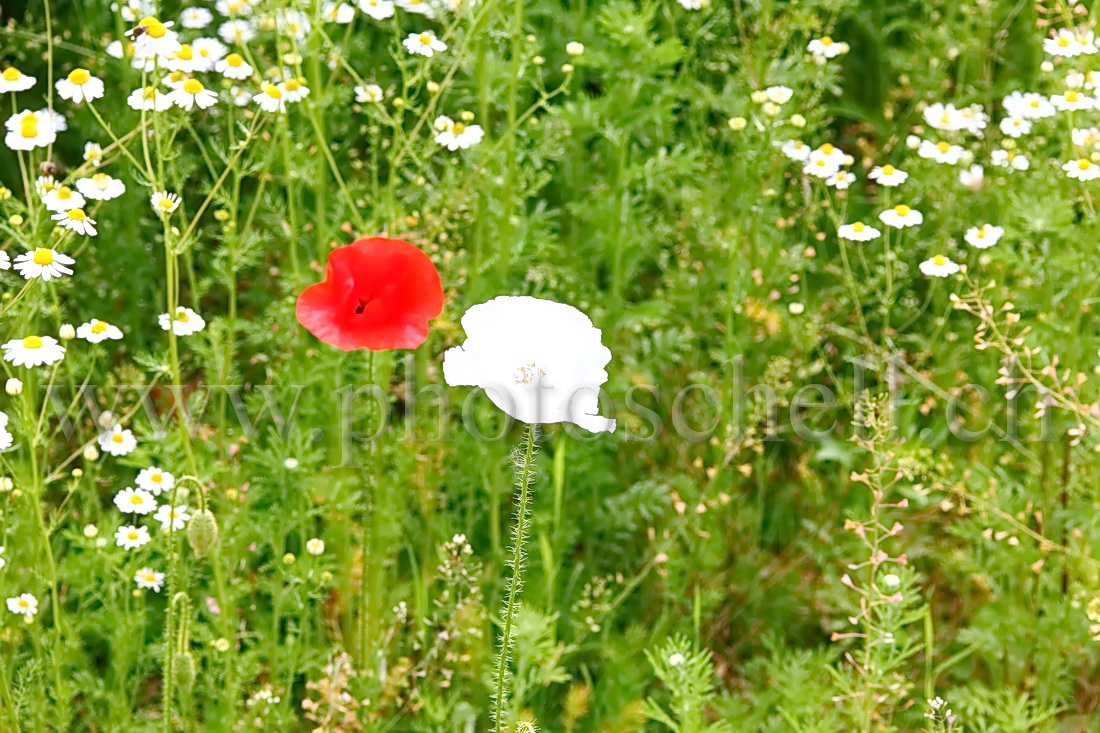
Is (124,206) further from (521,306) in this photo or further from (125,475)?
(521,306)

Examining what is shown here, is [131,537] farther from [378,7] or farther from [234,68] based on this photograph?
[378,7]

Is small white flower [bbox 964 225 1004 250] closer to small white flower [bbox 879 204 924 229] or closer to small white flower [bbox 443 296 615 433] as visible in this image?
small white flower [bbox 879 204 924 229]

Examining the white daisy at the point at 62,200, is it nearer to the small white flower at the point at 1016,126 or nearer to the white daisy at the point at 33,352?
the white daisy at the point at 33,352

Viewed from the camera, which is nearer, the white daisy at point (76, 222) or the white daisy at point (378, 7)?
the white daisy at point (76, 222)

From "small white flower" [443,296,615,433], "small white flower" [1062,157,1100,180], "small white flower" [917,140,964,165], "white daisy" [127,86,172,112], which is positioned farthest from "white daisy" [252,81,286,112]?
"small white flower" [1062,157,1100,180]

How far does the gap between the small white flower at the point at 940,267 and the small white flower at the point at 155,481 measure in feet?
5.22

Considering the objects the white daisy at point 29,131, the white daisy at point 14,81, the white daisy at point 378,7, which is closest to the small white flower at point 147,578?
the white daisy at point 29,131

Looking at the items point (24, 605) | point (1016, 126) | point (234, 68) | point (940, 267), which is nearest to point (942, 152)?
point (1016, 126)

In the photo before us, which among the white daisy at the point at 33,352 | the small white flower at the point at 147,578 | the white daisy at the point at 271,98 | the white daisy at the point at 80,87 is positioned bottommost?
the small white flower at the point at 147,578

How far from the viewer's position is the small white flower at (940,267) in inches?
103

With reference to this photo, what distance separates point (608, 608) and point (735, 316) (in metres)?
0.83

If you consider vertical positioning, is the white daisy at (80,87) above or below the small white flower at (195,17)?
above

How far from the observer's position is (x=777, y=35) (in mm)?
2863

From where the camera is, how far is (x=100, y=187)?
2287 millimetres
